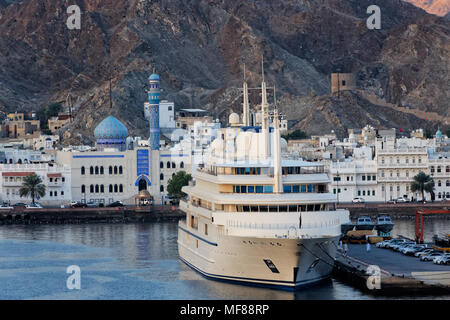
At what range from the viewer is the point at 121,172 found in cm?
13450

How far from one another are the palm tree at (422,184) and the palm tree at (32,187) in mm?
35430

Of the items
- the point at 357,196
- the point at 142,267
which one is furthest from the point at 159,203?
the point at 142,267

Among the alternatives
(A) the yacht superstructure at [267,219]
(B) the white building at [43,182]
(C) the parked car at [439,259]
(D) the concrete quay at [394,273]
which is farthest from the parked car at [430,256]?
(B) the white building at [43,182]

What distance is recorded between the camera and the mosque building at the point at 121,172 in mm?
133750

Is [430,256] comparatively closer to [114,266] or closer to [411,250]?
[411,250]

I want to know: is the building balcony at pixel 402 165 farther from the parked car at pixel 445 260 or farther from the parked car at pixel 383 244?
the parked car at pixel 445 260

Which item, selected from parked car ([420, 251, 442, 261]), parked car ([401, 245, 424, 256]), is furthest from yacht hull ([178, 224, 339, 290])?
parked car ([401, 245, 424, 256])

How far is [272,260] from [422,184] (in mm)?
57026

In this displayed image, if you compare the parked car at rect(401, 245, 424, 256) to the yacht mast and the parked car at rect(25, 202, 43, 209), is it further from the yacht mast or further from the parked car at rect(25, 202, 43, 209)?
the parked car at rect(25, 202, 43, 209)

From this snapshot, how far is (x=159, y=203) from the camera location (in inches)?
5256

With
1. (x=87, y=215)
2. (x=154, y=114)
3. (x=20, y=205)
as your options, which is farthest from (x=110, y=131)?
(x=87, y=215)

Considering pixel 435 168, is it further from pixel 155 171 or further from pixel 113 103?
pixel 113 103

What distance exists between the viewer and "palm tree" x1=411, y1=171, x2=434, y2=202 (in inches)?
4948
